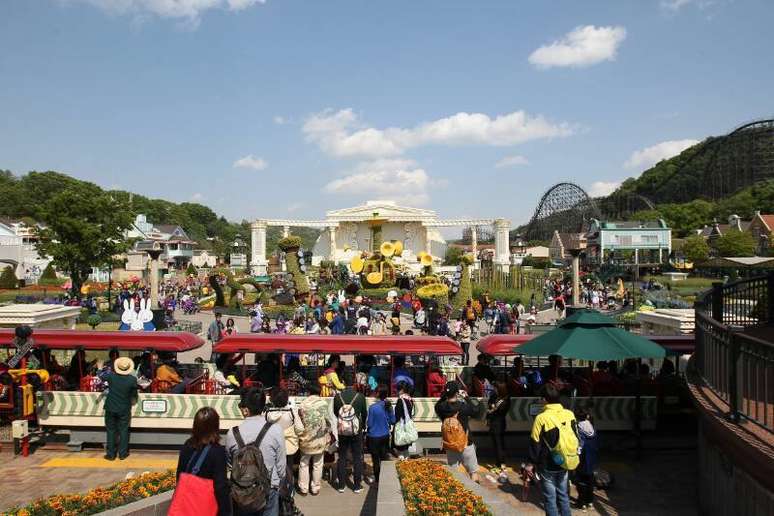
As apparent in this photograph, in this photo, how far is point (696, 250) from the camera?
205 ft

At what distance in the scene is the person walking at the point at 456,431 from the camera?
25.9 ft

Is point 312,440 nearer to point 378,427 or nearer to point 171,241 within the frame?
point 378,427

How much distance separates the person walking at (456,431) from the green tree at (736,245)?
6090cm

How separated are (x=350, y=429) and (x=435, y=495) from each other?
2288mm

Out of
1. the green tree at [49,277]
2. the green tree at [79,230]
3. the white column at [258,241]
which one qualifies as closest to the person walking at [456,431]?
the green tree at [79,230]

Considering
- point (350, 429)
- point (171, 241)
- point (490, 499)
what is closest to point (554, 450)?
point (490, 499)

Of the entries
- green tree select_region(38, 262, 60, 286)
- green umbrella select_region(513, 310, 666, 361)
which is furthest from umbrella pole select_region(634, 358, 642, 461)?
green tree select_region(38, 262, 60, 286)

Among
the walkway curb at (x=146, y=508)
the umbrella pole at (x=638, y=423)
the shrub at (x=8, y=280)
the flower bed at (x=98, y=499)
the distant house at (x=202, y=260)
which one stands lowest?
the umbrella pole at (x=638, y=423)

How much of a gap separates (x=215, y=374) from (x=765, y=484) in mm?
9149

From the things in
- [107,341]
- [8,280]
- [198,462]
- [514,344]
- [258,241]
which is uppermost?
[258,241]

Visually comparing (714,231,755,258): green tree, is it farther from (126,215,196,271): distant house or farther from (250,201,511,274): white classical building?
(126,215,196,271): distant house

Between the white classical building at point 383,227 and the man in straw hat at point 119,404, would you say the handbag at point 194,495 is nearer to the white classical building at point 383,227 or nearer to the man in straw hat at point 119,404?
the man in straw hat at point 119,404

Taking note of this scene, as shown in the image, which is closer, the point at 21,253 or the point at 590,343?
the point at 590,343

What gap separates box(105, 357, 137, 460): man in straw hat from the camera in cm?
958
